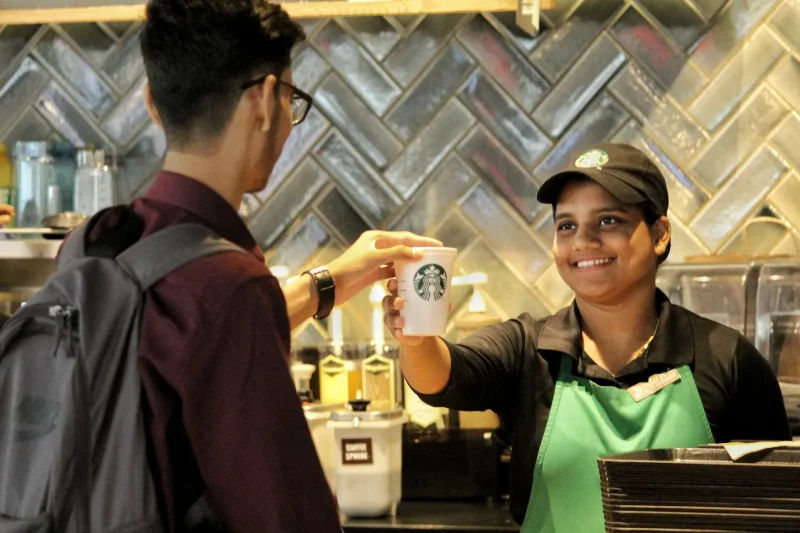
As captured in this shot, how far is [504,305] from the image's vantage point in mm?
2719

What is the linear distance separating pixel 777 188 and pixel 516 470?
4.53ft

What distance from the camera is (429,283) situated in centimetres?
141

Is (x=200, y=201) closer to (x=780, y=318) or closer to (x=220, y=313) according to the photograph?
(x=220, y=313)

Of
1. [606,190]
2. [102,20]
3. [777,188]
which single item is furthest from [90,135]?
[777,188]

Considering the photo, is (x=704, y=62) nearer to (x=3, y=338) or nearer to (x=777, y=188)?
(x=777, y=188)

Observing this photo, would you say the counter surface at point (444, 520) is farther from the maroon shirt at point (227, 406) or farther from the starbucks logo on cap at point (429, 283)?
the maroon shirt at point (227, 406)

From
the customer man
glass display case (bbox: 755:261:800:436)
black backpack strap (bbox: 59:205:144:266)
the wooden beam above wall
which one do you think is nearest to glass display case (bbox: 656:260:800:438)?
glass display case (bbox: 755:261:800:436)

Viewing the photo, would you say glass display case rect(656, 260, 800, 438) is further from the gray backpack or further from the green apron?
the gray backpack

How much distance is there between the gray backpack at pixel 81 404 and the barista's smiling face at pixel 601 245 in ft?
2.97

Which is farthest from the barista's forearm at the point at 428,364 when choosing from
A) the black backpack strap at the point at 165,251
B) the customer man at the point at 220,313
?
the black backpack strap at the point at 165,251

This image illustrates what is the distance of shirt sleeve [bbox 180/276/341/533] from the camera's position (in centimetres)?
90

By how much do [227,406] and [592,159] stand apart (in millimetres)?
1021

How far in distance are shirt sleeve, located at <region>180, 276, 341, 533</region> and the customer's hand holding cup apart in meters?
0.50

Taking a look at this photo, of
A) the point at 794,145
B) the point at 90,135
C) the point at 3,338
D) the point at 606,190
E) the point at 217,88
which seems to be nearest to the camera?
the point at 3,338
